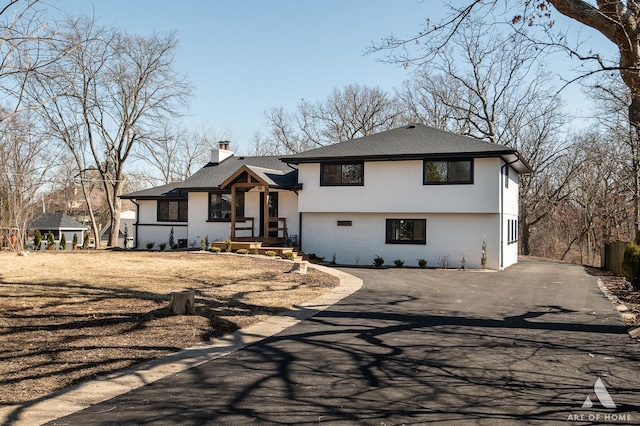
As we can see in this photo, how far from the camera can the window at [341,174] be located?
23344 mm

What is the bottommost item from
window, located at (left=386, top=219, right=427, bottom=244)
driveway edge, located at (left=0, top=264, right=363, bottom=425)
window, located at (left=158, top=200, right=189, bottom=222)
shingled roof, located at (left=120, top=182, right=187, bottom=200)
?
driveway edge, located at (left=0, top=264, right=363, bottom=425)

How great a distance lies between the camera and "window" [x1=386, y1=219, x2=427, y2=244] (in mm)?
22547

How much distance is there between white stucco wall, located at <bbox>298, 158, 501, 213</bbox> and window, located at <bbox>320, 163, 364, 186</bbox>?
8.4 inches

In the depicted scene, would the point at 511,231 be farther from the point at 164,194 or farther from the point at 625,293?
the point at 164,194

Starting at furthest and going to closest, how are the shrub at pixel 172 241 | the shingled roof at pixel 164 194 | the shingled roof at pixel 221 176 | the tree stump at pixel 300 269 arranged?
the shingled roof at pixel 164 194
the shrub at pixel 172 241
the shingled roof at pixel 221 176
the tree stump at pixel 300 269

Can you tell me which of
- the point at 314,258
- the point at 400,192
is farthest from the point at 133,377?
the point at 400,192

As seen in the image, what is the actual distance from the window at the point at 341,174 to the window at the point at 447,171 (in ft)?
9.71

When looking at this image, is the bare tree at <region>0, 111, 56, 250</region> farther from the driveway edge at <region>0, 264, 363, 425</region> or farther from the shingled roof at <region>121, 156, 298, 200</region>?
the driveway edge at <region>0, 264, 363, 425</region>

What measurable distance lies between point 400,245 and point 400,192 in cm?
234

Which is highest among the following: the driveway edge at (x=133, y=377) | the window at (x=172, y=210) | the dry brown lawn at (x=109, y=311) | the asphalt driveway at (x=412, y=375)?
the window at (x=172, y=210)

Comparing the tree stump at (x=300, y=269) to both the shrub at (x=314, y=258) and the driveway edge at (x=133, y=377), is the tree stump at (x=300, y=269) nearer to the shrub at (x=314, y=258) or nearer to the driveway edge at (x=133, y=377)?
the shrub at (x=314, y=258)

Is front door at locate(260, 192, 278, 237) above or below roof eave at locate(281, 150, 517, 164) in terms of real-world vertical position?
below

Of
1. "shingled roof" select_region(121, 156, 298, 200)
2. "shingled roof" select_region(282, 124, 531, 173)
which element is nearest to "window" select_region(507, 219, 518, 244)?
"shingled roof" select_region(282, 124, 531, 173)

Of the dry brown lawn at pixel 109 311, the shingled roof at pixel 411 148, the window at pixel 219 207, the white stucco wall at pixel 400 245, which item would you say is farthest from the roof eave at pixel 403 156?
the dry brown lawn at pixel 109 311
